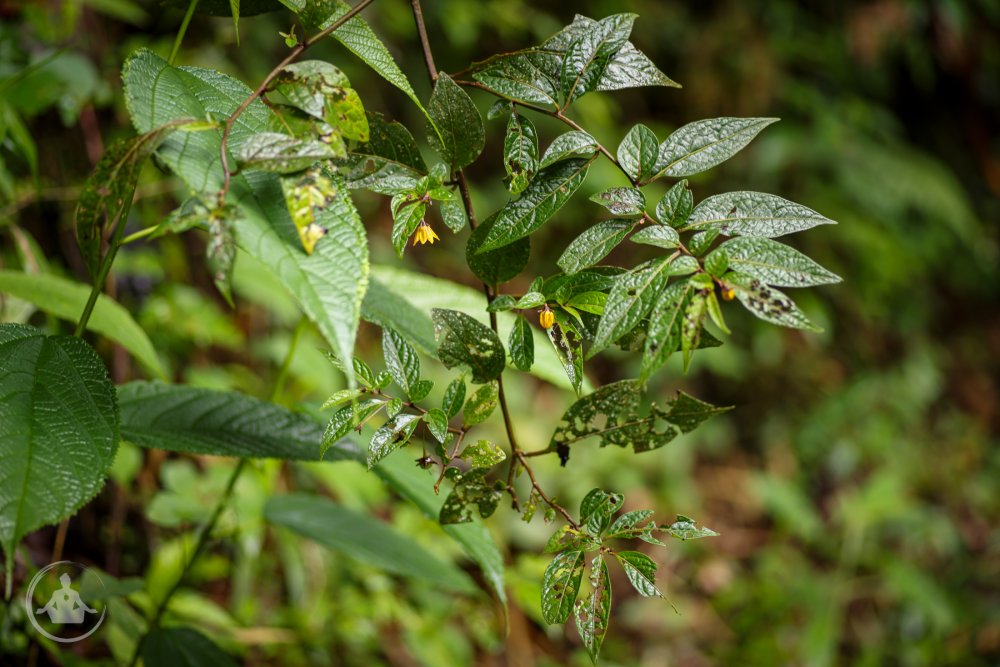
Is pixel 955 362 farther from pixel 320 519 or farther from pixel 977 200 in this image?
pixel 320 519

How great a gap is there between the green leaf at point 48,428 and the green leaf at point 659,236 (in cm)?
46

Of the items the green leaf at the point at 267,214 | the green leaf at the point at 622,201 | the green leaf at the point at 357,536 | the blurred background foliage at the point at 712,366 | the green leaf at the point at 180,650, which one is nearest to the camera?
the green leaf at the point at 267,214

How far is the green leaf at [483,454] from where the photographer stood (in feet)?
2.16

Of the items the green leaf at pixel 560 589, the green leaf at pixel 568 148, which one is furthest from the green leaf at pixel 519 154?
the green leaf at pixel 560 589

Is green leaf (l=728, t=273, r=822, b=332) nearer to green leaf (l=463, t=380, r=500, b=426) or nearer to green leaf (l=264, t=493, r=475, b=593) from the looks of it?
green leaf (l=463, t=380, r=500, b=426)

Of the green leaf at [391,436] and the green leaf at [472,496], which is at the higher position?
the green leaf at [391,436]

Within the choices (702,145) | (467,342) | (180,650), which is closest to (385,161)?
(467,342)

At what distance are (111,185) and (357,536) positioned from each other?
774mm

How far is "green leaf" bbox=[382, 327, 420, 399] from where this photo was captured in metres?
0.67

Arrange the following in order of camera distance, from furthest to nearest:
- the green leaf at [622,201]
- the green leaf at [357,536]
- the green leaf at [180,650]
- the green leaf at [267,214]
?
the green leaf at [357,536] < the green leaf at [180,650] < the green leaf at [622,201] < the green leaf at [267,214]

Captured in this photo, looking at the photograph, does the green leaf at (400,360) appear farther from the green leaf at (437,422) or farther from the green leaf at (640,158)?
the green leaf at (640,158)

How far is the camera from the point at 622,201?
2.03 feet

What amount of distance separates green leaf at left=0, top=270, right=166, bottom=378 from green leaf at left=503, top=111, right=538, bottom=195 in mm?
643

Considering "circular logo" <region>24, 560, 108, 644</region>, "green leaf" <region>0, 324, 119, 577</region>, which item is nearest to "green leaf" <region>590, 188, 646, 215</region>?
"green leaf" <region>0, 324, 119, 577</region>
